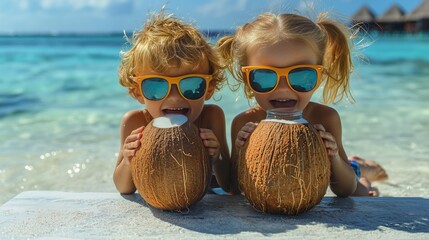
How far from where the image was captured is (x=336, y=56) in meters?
2.90

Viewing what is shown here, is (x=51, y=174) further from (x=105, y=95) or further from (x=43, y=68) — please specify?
(x=43, y=68)

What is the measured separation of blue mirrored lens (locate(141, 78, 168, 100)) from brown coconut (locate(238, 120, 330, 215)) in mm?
502

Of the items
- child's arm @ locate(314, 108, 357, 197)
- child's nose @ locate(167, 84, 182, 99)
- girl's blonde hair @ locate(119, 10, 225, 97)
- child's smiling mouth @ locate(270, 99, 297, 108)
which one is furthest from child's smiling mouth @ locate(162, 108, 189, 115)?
child's arm @ locate(314, 108, 357, 197)

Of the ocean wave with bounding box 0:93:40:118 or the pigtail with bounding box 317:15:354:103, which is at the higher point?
the pigtail with bounding box 317:15:354:103

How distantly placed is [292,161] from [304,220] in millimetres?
323

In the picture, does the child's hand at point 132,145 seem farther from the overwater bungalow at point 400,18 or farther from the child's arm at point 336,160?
the overwater bungalow at point 400,18

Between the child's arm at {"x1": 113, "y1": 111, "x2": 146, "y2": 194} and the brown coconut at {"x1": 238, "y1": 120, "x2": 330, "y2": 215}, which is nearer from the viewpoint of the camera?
the brown coconut at {"x1": 238, "y1": 120, "x2": 330, "y2": 215}

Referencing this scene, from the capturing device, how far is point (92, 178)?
15.0 ft

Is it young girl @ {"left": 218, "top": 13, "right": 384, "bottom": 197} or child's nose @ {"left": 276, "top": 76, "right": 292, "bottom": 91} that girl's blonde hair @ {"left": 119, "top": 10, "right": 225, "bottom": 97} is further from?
child's nose @ {"left": 276, "top": 76, "right": 292, "bottom": 91}

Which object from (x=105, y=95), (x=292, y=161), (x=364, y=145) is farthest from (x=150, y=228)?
(x=105, y=95)

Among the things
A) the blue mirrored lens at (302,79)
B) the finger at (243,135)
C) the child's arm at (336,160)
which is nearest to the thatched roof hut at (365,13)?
the child's arm at (336,160)

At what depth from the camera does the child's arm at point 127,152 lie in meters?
2.35

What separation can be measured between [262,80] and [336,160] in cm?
53

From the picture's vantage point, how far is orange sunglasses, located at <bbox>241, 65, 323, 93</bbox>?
2422 mm
